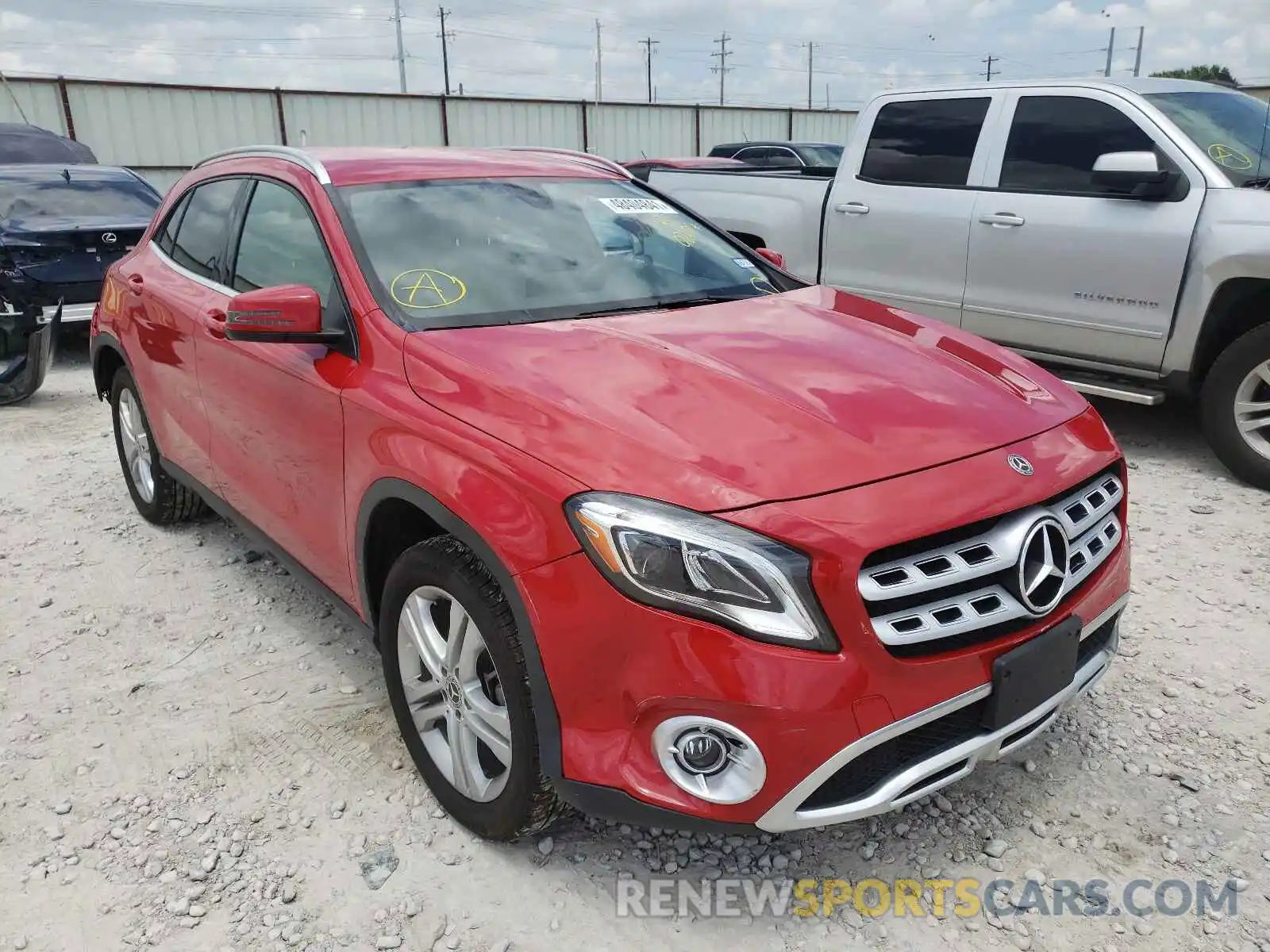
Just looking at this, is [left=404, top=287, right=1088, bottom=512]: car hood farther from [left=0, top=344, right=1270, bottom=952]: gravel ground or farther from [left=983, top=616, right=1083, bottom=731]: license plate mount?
[left=0, top=344, right=1270, bottom=952]: gravel ground

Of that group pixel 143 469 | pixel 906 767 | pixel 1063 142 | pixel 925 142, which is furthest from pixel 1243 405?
pixel 143 469

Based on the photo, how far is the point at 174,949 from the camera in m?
2.18

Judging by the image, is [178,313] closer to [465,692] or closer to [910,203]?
[465,692]

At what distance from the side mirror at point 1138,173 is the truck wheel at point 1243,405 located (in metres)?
0.81

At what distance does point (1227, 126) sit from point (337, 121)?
18214 millimetres

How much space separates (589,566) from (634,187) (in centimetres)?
224

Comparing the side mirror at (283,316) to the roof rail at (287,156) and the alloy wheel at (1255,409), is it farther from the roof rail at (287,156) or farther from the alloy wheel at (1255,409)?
the alloy wheel at (1255,409)

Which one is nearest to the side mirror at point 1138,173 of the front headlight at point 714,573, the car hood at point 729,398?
the car hood at point 729,398

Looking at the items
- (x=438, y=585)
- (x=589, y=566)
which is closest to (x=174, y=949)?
(x=438, y=585)

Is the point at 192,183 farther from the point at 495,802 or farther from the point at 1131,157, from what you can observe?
the point at 1131,157

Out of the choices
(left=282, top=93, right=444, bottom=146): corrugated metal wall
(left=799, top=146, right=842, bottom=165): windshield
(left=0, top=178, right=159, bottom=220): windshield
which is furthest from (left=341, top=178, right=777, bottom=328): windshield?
(left=282, top=93, right=444, bottom=146): corrugated metal wall

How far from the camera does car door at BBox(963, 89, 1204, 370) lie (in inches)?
189

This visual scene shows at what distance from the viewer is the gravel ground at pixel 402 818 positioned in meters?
2.21

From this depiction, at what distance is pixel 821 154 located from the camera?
53.4 feet
